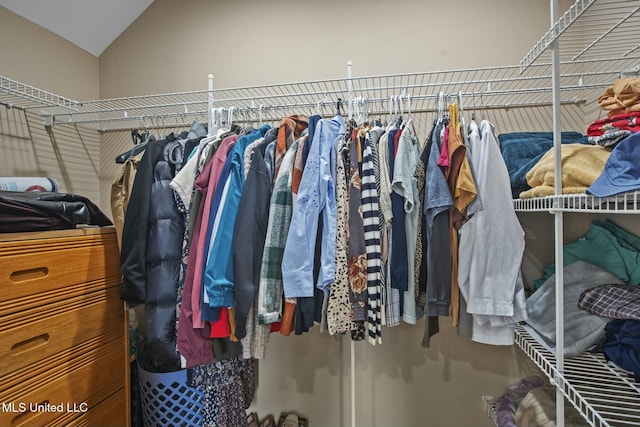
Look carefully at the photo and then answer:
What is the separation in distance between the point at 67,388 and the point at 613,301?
1967 mm

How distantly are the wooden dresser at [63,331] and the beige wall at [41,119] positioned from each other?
76 cm

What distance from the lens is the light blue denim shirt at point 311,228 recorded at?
3.07ft

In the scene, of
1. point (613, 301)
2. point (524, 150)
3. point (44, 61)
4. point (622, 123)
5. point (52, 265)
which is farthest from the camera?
point (44, 61)

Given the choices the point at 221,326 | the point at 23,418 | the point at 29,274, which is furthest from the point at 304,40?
the point at 23,418

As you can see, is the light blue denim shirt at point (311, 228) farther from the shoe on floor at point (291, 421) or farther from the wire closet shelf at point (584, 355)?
the shoe on floor at point (291, 421)

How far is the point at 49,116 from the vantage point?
1585mm

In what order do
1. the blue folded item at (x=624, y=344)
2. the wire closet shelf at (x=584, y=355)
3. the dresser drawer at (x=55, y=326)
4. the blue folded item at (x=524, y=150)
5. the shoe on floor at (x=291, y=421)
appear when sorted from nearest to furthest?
the wire closet shelf at (x=584, y=355) → the blue folded item at (x=624, y=344) → the dresser drawer at (x=55, y=326) → the blue folded item at (x=524, y=150) → the shoe on floor at (x=291, y=421)

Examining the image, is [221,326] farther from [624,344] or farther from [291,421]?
[624,344]

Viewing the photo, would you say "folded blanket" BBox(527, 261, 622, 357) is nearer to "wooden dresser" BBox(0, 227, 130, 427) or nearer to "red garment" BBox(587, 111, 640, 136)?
"red garment" BBox(587, 111, 640, 136)

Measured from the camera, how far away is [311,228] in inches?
38.2

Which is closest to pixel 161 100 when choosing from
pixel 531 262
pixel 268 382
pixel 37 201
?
pixel 37 201

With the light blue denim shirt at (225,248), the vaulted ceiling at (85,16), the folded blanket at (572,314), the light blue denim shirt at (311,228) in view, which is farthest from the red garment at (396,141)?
the vaulted ceiling at (85,16)

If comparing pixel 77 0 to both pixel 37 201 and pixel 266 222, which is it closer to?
pixel 37 201

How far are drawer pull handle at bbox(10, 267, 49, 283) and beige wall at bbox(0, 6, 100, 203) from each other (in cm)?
79
